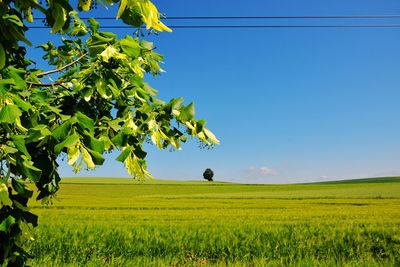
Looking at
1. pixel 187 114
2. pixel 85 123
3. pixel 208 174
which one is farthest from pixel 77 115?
pixel 208 174

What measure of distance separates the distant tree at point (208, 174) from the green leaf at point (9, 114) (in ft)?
413

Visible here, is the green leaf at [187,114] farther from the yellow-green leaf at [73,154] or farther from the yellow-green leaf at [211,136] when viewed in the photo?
the yellow-green leaf at [73,154]

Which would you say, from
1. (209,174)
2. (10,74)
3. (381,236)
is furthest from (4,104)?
(209,174)

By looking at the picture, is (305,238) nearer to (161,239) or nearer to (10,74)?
(161,239)

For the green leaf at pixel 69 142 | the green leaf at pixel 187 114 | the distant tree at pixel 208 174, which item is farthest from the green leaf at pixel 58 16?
the distant tree at pixel 208 174

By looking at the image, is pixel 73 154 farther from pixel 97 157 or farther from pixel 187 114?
pixel 187 114

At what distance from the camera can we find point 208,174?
128375 millimetres

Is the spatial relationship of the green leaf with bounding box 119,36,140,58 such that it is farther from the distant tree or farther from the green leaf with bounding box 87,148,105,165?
the distant tree

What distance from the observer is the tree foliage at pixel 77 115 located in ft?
8.75

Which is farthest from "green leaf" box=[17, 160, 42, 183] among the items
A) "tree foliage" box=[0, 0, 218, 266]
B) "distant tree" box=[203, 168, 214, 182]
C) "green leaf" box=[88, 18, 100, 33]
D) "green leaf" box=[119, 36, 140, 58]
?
"distant tree" box=[203, 168, 214, 182]

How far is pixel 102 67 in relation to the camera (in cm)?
347

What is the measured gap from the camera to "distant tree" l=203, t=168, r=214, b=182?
128125mm

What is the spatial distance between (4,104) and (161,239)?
915cm

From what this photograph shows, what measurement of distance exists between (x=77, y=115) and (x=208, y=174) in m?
126
